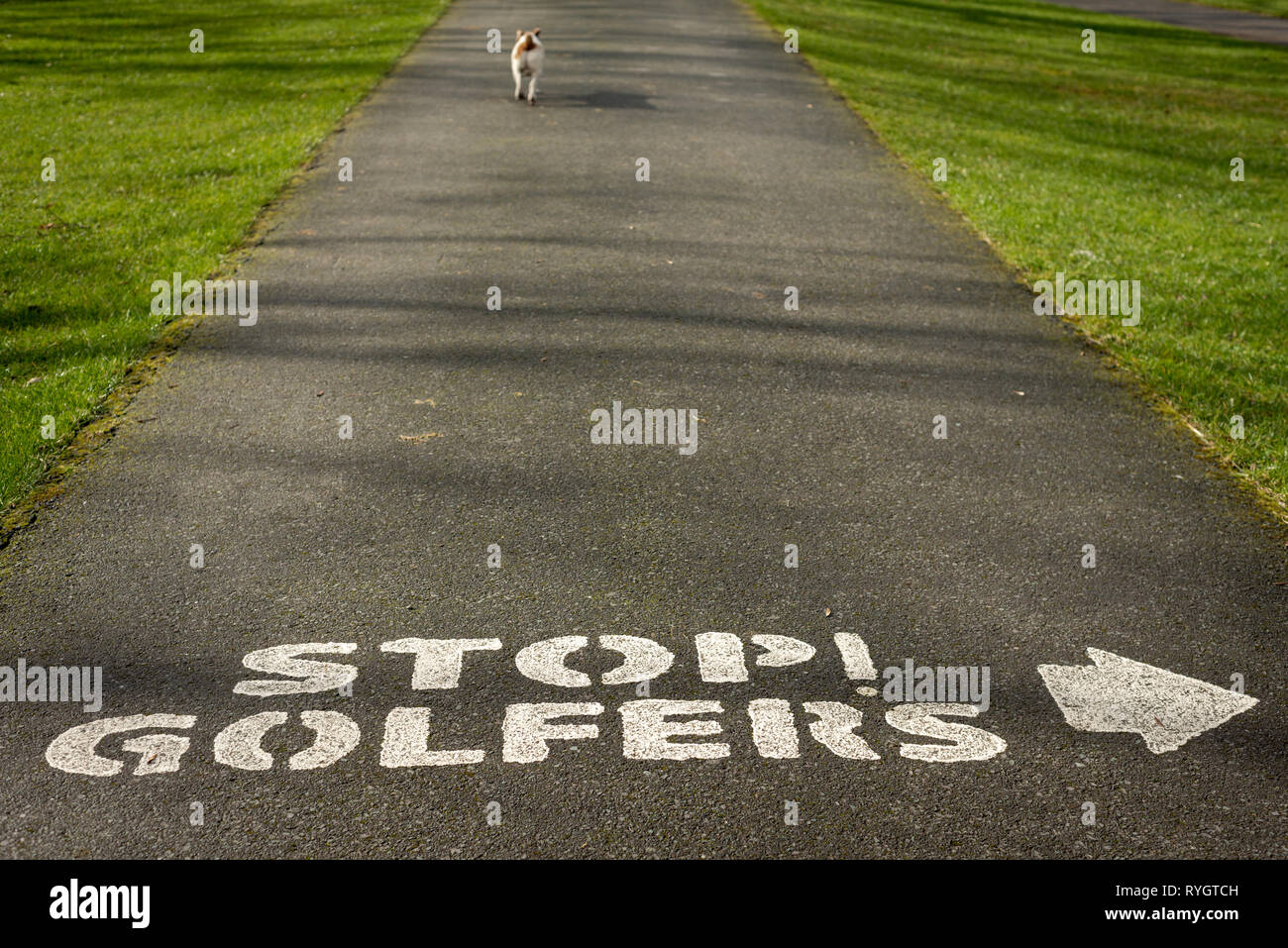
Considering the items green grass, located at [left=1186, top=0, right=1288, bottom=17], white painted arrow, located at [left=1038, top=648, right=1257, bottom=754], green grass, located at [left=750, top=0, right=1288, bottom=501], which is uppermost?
green grass, located at [left=1186, top=0, right=1288, bottom=17]

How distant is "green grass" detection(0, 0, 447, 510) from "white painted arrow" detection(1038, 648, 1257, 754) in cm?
460

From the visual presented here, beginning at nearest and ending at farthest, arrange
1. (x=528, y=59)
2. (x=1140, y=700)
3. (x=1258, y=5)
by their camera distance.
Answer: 1. (x=1140, y=700)
2. (x=528, y=59)
3. (x=1258, y=5)

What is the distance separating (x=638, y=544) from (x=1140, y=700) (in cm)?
210

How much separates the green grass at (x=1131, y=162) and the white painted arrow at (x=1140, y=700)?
1955mm

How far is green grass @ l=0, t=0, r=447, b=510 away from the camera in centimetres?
688

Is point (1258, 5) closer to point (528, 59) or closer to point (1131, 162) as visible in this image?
point (1131, 162)

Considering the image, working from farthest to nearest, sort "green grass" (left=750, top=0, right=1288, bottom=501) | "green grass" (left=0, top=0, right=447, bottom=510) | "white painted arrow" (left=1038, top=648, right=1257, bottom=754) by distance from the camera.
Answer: "green grass" (left=750, top=0, right=1288, bottom=501) → "green grass" (left=0, top=0, right=447, bottom=510) → "white painted arrow" (left=1038, top=648, right=1257, bottom=754)

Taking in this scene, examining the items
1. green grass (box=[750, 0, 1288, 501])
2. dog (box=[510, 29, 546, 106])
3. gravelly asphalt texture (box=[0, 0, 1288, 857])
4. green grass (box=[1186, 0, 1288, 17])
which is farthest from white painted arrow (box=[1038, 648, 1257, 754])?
green grass (box=[1186, 0, 1288, 17])

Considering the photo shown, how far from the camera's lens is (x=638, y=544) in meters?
5.14

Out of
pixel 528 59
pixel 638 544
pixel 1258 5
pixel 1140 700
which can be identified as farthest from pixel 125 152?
pixel 1258 5

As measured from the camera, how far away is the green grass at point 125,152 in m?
6.88

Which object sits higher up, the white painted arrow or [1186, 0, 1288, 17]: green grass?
[1186, 0, 1288, 17]: green grass

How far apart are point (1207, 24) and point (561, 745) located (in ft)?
100

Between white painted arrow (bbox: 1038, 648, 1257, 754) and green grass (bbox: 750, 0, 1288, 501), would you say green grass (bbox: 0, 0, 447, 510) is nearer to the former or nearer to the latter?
white painted arrow (bbox: 1038, 648, 1257, 754)
